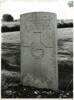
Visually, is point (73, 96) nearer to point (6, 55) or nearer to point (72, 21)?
point (72, 21)

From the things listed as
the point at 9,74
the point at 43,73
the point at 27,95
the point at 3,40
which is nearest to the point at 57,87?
the point at 43,73

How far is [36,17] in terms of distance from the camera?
2521 millimetres

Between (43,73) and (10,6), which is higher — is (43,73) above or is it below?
below

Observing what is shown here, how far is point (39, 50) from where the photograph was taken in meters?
2.53

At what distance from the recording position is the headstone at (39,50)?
243 centimetres

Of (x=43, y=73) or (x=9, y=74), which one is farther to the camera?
(x=9, y=74)

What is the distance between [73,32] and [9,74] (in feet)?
5.14

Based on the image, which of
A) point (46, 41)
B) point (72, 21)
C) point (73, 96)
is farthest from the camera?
point (72, 21)

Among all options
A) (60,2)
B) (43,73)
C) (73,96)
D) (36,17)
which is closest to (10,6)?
(36,17)

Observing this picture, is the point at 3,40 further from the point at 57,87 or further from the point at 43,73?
the point at 57,87

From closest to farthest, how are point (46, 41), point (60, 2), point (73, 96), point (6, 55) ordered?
point (73, 96), point (46, 41), point (60, 2), point (6, 55)

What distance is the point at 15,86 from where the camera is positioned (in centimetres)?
268

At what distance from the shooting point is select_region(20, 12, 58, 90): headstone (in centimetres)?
243

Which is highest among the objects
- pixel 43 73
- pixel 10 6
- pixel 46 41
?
pixel 10 6
